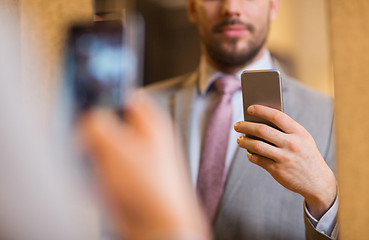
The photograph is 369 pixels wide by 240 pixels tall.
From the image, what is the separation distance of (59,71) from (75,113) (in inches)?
2.2

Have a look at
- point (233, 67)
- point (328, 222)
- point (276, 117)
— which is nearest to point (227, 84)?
point (233, 67)

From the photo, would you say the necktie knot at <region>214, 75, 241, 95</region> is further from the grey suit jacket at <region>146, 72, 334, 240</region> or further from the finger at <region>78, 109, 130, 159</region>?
the finger at <region>78, 109, 130, 159</region>

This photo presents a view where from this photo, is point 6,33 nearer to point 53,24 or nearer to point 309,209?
point 53,24

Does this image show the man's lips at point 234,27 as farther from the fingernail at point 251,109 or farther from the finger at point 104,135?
the finger at point 104,135

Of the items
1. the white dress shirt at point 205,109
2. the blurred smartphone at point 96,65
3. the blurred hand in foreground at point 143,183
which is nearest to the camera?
the blurred hand in foreground at point 143,183

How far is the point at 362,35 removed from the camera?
437 millimetres

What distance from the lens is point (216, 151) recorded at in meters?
0.55

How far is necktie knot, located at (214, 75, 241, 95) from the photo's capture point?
53 cm

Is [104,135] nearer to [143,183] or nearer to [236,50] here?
[143,183]

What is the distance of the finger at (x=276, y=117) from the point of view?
431 millimetres

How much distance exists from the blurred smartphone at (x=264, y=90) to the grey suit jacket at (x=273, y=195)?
3cm

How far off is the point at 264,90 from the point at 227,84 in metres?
0.12

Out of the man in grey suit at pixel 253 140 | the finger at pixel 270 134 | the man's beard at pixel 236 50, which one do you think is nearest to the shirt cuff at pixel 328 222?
the man in grey suit at pixel 253 140

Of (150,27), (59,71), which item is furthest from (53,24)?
(150,27)
